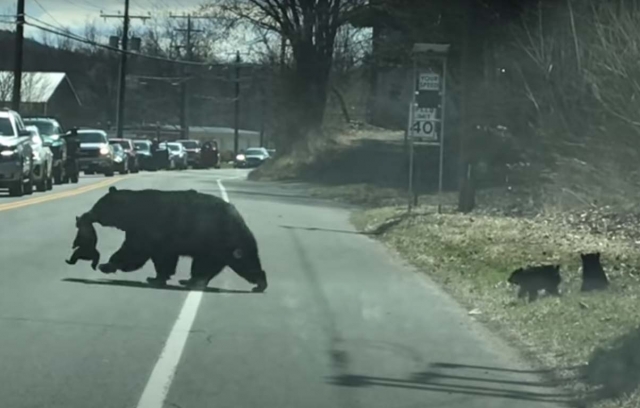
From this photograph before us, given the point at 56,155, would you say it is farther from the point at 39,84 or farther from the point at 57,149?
the point at 39,84

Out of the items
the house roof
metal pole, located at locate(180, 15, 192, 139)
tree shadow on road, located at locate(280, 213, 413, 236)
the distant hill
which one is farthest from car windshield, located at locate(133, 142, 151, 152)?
tree shadow on road, located at locate(280, 213, 413, 236)

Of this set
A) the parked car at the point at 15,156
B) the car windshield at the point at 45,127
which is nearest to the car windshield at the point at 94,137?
the car windshield at the point at 45,127

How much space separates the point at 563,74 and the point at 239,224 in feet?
41.3

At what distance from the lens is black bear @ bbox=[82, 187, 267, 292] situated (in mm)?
12492

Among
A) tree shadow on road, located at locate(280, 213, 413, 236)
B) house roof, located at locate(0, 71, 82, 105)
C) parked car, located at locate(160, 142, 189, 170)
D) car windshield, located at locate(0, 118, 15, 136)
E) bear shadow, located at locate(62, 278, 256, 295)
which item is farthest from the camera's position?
house roof, located at locate(0, 71, 82, 105)

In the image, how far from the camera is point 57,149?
3706 cm

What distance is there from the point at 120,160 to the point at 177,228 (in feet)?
126

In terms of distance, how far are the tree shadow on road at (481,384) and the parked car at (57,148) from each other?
27.9m

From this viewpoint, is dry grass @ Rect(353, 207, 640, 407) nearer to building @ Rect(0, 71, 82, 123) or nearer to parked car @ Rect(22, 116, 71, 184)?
parked car @ Rect(22, 116, 71, 184)

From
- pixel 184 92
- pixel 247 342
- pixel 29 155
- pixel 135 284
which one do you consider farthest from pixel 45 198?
pixel 184 92

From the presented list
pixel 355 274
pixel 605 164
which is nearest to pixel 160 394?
pixel 355 274

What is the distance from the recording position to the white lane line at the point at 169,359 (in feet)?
27.3

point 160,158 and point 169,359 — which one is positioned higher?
point 169,359

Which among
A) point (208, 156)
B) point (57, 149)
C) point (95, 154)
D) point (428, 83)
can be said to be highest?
point (428, 83)
